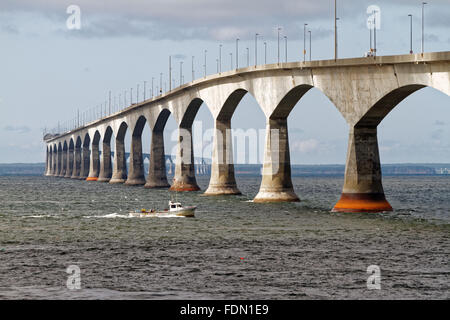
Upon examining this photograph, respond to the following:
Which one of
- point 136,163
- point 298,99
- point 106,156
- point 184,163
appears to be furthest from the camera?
point 106,156

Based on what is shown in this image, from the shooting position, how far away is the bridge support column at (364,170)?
62.0 meters

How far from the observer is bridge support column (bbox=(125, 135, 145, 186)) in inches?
5379

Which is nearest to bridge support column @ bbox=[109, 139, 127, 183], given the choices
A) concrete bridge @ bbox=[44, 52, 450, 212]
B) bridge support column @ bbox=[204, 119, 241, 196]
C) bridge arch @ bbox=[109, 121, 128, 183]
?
bridge arch @ bbox=[109, 121, 128, 183]

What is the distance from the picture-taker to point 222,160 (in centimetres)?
9050

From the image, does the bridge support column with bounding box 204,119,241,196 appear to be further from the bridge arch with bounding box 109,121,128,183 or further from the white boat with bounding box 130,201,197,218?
the bridge arch with bounding box 109,121,128,183

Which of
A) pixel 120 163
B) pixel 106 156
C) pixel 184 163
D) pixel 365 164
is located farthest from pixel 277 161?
pixel 106 156

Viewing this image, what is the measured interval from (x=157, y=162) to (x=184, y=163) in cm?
1810

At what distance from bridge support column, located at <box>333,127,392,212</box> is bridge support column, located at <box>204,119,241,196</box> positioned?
2932cm

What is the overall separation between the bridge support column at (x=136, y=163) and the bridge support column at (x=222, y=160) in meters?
45.5

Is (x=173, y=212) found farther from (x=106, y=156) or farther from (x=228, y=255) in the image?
(x=106, y=156)

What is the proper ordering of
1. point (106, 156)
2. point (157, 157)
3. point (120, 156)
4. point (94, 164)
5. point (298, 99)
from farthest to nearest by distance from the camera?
1. point (94, 164)
2. point (106, 156)
3. point (120, 156)
4. point (157, 157)
5. point (298, 99)
